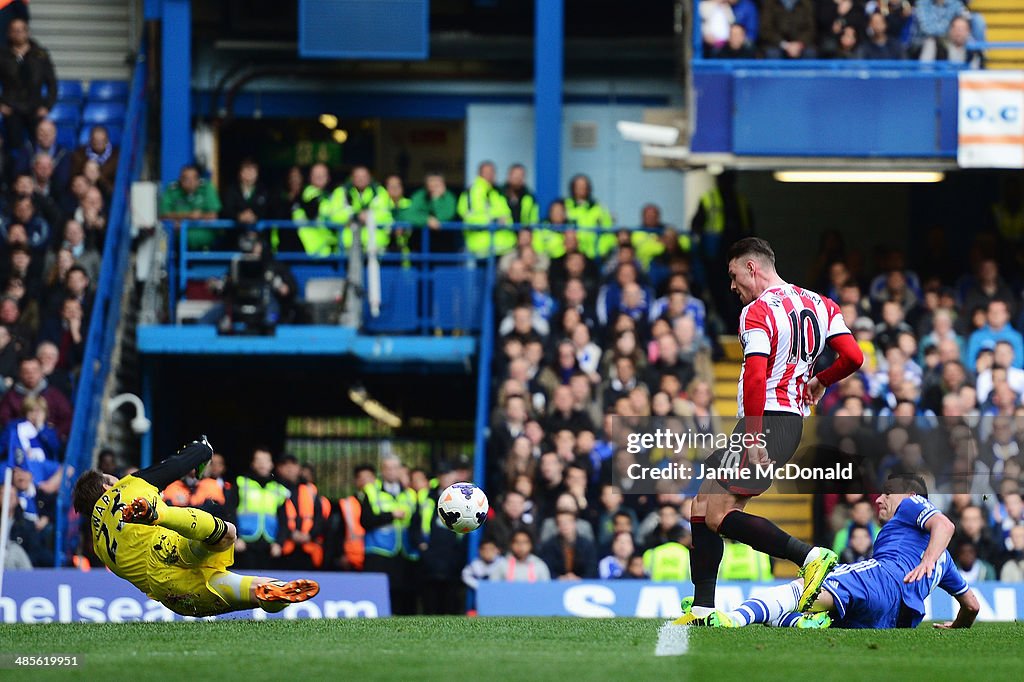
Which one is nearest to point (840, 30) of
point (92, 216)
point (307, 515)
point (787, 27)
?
point (787, 27)

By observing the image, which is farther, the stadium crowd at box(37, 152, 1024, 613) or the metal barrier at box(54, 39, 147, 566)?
the metal barrier at box(54, 39, 147, 566)

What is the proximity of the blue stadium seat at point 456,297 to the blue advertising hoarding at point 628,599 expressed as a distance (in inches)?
210

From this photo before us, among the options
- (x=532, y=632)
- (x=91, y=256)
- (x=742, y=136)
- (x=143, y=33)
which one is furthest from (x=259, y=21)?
(x=532, y=632)

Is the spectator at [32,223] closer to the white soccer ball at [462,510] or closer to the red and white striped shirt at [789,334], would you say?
the white soccer ball at [462,510]

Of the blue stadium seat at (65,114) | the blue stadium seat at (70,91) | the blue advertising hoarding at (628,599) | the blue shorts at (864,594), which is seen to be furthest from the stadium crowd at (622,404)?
the blue shorts at (864,594)

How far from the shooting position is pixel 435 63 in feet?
73.8

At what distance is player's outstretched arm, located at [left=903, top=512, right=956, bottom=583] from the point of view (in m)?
9.74

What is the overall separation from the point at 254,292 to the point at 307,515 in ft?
11.0

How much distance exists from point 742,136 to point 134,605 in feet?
25.4

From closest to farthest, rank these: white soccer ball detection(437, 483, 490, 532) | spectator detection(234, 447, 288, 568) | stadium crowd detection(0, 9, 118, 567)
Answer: white soccer ball detection(437, 483, 490, 532)
spectator detection(234, 447, 288, 568)
stadium crowd detection(0, 9, 118, 567)

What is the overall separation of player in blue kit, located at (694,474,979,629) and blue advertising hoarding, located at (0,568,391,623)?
4.77 meters

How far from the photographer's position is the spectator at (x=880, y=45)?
59.7ft

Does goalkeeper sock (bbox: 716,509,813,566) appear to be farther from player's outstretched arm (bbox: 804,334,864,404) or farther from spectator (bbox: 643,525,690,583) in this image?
spectator (bbox: 643,525,690,583)
